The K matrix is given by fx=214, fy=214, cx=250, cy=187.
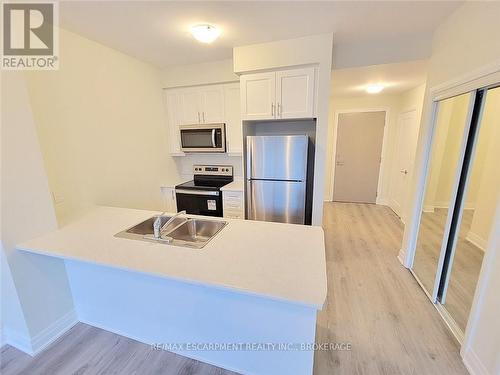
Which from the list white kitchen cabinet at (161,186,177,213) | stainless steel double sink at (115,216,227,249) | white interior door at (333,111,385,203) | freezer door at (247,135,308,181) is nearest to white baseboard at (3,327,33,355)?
stainless steel double sink at (115,216,227,249)

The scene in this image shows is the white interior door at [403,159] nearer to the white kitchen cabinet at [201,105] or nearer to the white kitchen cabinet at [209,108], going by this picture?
the white kitchen cabinet at [209,108]

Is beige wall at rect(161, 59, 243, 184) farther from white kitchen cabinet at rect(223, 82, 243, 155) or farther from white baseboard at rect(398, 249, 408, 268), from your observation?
white baseboard at rect(398, 249, 408, 268)

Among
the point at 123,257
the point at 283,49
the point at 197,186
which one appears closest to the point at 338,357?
the point at 123,257

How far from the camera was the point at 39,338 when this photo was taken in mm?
1618

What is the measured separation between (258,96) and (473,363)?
9.35ft

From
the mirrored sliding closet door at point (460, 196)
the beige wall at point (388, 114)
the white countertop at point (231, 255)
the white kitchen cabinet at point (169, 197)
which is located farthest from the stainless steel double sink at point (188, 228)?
the beige wall at point (388, 114)

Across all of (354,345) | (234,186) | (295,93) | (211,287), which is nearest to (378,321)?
(354,345)

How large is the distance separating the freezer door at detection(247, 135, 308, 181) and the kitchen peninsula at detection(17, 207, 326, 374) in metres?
0.92

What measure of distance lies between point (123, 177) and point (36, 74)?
1.23 meters

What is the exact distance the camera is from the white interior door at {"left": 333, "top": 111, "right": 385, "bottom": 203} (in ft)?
15.5

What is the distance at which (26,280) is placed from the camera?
1541mm

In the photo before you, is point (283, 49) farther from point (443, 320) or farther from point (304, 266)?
point (443, 320)

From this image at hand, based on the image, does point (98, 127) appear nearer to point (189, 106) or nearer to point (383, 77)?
point (189, 106)

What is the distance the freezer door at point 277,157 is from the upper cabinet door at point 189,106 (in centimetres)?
115
